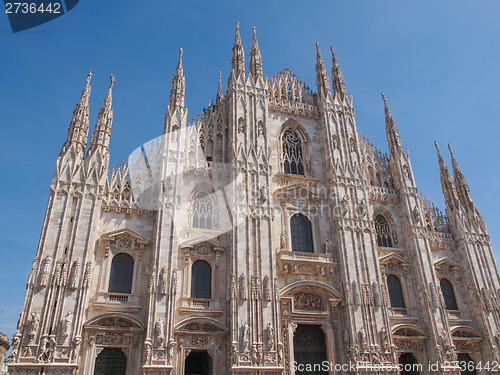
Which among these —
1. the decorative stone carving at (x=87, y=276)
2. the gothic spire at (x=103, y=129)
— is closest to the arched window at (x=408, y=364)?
the decorative stone carving at (x=87, y=276)

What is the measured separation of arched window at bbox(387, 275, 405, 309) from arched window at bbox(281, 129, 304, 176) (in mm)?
9120

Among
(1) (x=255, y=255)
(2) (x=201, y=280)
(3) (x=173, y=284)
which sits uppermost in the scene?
(1) (x=255, y=255)

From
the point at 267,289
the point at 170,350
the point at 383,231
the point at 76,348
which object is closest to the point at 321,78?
the point at 383,231

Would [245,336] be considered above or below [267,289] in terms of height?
below

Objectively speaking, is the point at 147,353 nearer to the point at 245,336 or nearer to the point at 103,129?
the point at 245,336

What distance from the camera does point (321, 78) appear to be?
31.9m

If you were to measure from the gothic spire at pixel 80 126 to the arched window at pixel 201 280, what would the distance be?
9.38m

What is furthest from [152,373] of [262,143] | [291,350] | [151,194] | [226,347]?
[262,143]

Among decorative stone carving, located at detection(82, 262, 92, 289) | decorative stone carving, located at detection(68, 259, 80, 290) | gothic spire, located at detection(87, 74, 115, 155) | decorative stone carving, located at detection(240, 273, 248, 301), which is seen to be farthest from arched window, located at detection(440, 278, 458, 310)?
gothic spire, located at detection(87, 74, 115, 155)

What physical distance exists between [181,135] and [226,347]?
12.3m

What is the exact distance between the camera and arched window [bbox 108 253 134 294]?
827 inches

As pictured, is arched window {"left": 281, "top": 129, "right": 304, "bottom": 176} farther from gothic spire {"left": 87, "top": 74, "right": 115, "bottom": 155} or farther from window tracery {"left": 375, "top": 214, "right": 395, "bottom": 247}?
gothic spire {"left": 87, "top": 74, "right": 115, "bottom": 155}

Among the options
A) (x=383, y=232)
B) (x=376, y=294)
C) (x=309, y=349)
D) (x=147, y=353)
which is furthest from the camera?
(x=383, y=232)

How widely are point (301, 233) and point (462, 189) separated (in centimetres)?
1435
